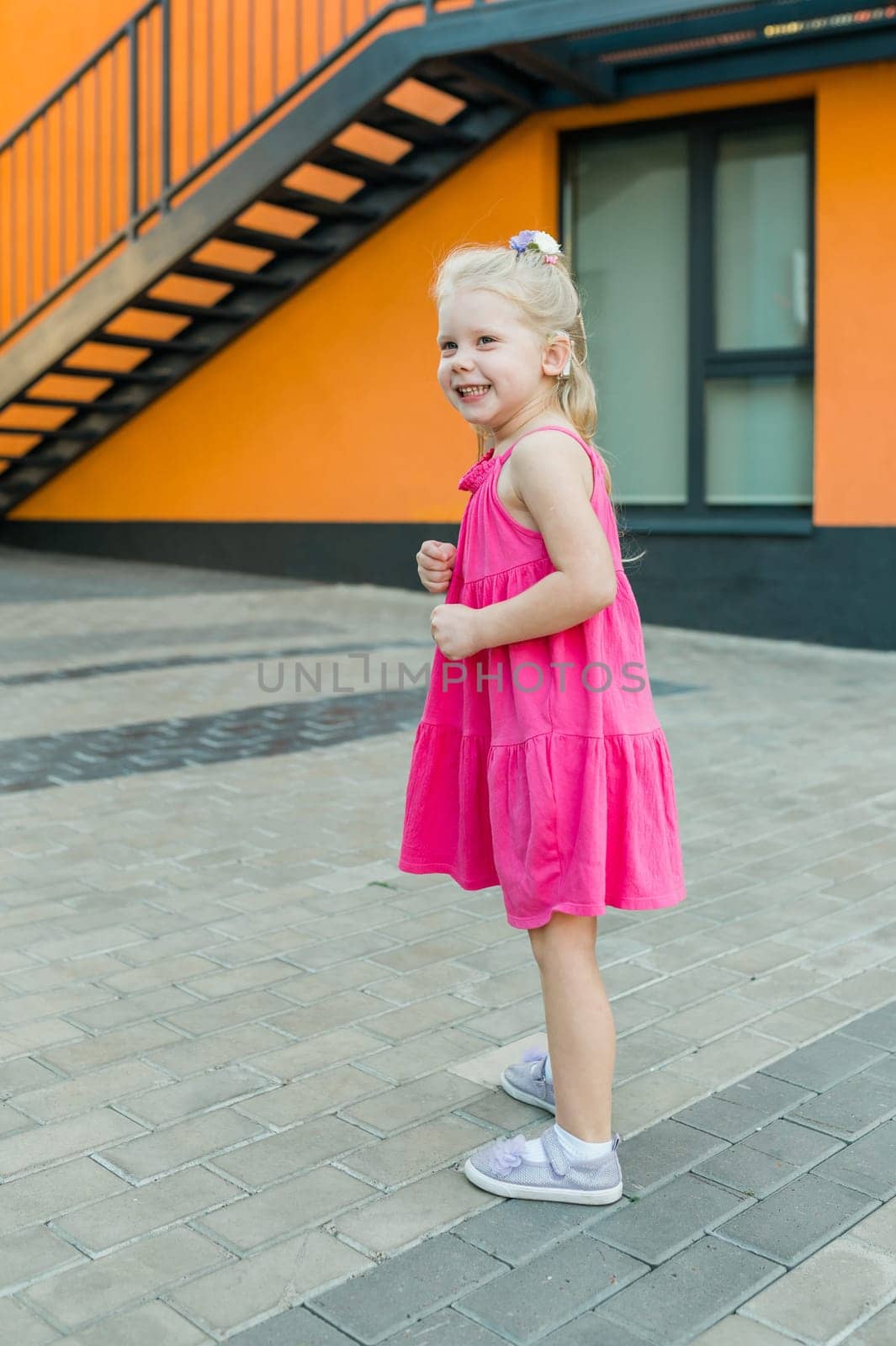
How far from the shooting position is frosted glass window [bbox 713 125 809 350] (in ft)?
29.9

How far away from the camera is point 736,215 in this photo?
9.34 m

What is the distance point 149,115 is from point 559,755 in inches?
435

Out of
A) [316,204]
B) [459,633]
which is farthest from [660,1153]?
[316,204]

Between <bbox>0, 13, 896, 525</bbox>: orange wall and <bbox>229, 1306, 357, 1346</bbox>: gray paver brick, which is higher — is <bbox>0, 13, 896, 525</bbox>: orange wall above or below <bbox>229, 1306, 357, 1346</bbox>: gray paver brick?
above

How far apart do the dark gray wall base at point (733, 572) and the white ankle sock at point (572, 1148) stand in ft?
22.2

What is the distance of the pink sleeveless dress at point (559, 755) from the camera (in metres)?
2.29

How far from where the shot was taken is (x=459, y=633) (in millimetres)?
2297

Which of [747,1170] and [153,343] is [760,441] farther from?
[747,1170]

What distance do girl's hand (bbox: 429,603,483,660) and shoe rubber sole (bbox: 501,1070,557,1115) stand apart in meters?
0.89

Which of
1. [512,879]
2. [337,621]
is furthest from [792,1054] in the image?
[337,621]

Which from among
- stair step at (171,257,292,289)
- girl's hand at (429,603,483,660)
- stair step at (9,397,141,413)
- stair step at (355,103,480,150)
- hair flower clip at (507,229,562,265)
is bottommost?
girl's hand at (429,603,483,660)

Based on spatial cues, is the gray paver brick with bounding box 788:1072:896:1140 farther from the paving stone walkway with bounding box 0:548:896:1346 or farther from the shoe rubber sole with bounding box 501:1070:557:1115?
the shoe rubber sole with bounding box 501:1070:557:1115

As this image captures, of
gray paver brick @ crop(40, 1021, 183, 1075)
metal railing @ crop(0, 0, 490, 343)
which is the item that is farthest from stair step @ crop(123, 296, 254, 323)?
gray paver brick @ crop(40, 1021, 183, 1075)

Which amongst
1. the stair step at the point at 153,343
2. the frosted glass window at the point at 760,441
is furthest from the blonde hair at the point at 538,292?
the stair step at the point at 153,343
